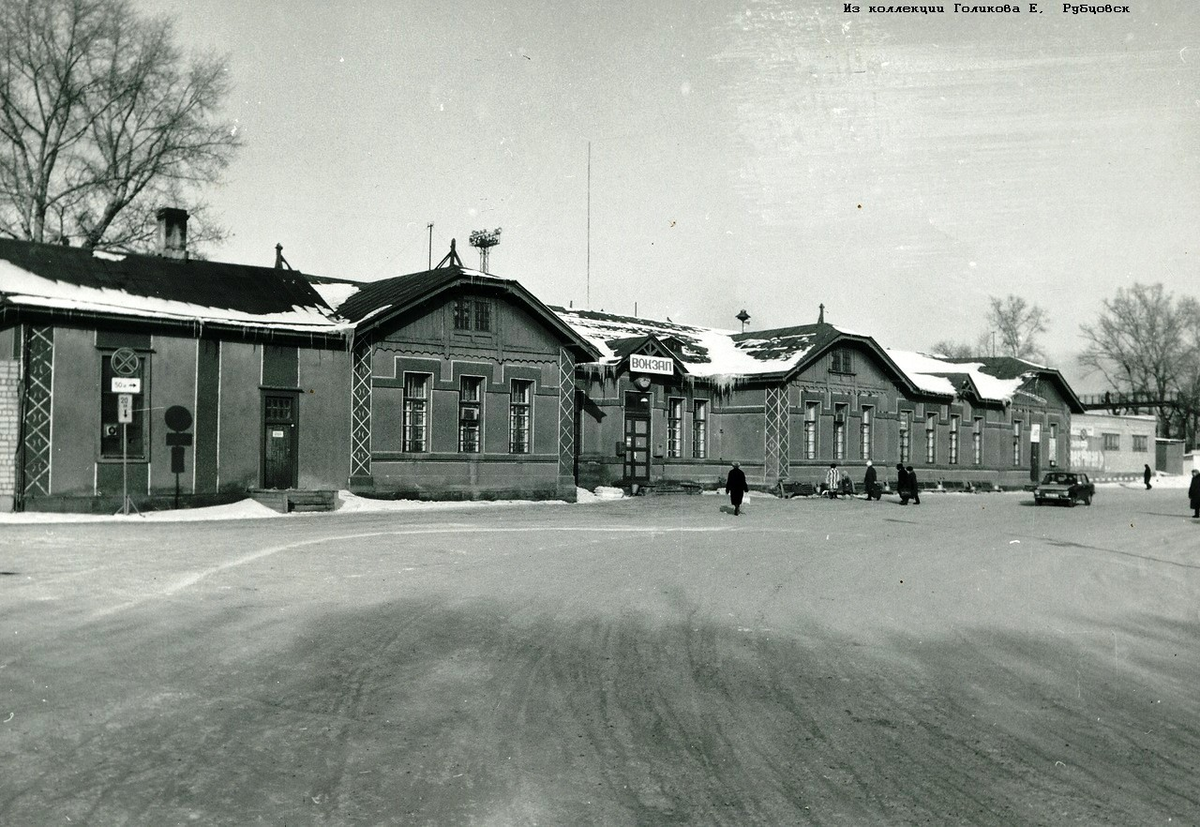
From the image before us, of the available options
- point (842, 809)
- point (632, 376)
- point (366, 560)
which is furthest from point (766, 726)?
point (632, 376)

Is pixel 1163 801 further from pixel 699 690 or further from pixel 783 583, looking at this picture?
pixel 783 583

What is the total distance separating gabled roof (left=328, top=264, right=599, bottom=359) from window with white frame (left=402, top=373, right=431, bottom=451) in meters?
1.90

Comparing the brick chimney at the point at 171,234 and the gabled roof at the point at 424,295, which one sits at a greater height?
the brick chimney at the point at 171,234

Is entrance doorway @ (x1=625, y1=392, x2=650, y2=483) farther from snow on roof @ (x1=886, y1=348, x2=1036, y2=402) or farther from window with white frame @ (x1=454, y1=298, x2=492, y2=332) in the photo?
snow on roof @ (x1=886, y1=348, x2=1036, y2=402)

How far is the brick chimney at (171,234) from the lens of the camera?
28.9 meters

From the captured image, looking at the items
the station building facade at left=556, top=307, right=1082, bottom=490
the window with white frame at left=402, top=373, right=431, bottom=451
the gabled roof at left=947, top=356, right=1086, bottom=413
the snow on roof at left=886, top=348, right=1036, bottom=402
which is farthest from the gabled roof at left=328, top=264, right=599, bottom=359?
the gabled roof at left=947, top=356, right=1086, bottom=413

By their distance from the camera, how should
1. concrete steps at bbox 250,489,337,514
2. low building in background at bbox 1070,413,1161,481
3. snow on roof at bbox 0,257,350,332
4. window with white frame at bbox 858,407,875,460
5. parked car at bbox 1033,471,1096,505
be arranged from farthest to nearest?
low building in background at bbox 1070,413,1161,481
window with white frame at bbox 858,407,875,460
parked car at bbox 1033,471,1096,505
concrete steps at bbox 250,489,337,514
snow on roof at bbox 0,257,350,332

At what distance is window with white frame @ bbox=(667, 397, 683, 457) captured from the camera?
3653 cm

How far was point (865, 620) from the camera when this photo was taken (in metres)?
10.5

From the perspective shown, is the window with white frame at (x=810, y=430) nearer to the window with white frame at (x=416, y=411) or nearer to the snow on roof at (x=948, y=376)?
the snow on roof at (x=948, y=376)

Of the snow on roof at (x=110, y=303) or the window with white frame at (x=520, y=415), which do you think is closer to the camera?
the snow on roof at (x=110, y=303)

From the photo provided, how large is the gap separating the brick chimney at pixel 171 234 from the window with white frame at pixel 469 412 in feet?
28.5

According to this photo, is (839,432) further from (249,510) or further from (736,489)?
(249,510)

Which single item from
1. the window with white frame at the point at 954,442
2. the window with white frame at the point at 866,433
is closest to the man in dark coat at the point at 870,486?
the window with white frame at the point at 866,433
